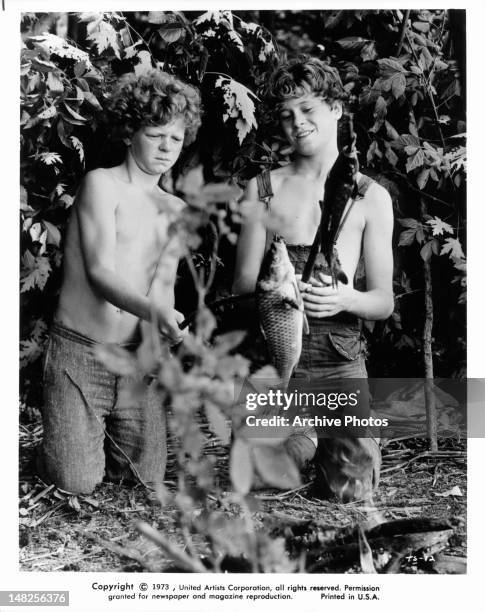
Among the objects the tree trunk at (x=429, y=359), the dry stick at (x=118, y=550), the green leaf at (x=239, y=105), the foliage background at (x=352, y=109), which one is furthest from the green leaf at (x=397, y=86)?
the dry stick at (x=118, y=550)

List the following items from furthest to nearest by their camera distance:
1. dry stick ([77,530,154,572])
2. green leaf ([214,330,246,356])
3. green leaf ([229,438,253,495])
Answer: dry stick ([77,530,154,572]), green leaf ([214,330,246,356]), green leaf ([229,438,253,495])

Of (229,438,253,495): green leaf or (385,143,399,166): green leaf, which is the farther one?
(385,143,399,166): green leaf

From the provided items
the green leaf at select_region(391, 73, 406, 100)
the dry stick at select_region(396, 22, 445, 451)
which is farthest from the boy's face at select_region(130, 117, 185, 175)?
the dry stick at select_region(396, 22, 445, 451)

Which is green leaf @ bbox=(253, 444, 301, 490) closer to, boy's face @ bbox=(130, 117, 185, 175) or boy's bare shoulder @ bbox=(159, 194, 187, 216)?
boy's bare shoulder @ bbox=(159, 194, 187, 216)

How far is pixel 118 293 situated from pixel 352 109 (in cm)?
102

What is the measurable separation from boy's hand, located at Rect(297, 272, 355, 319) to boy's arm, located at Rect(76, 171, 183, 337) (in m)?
0.46

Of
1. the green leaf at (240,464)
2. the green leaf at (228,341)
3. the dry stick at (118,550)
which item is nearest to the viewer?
the green leaf at (240,464)

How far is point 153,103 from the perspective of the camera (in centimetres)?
275

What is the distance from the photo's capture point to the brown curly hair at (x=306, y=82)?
2.73m

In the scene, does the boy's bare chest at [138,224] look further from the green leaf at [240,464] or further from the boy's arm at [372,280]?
the green leaf at [240,464]

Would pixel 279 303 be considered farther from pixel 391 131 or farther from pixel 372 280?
pixel 391 131

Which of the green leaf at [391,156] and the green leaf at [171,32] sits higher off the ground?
the green leaf at [171,32]

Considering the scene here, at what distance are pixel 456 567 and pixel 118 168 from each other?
1786 millimetres

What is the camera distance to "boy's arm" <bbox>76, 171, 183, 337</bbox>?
2.72m
